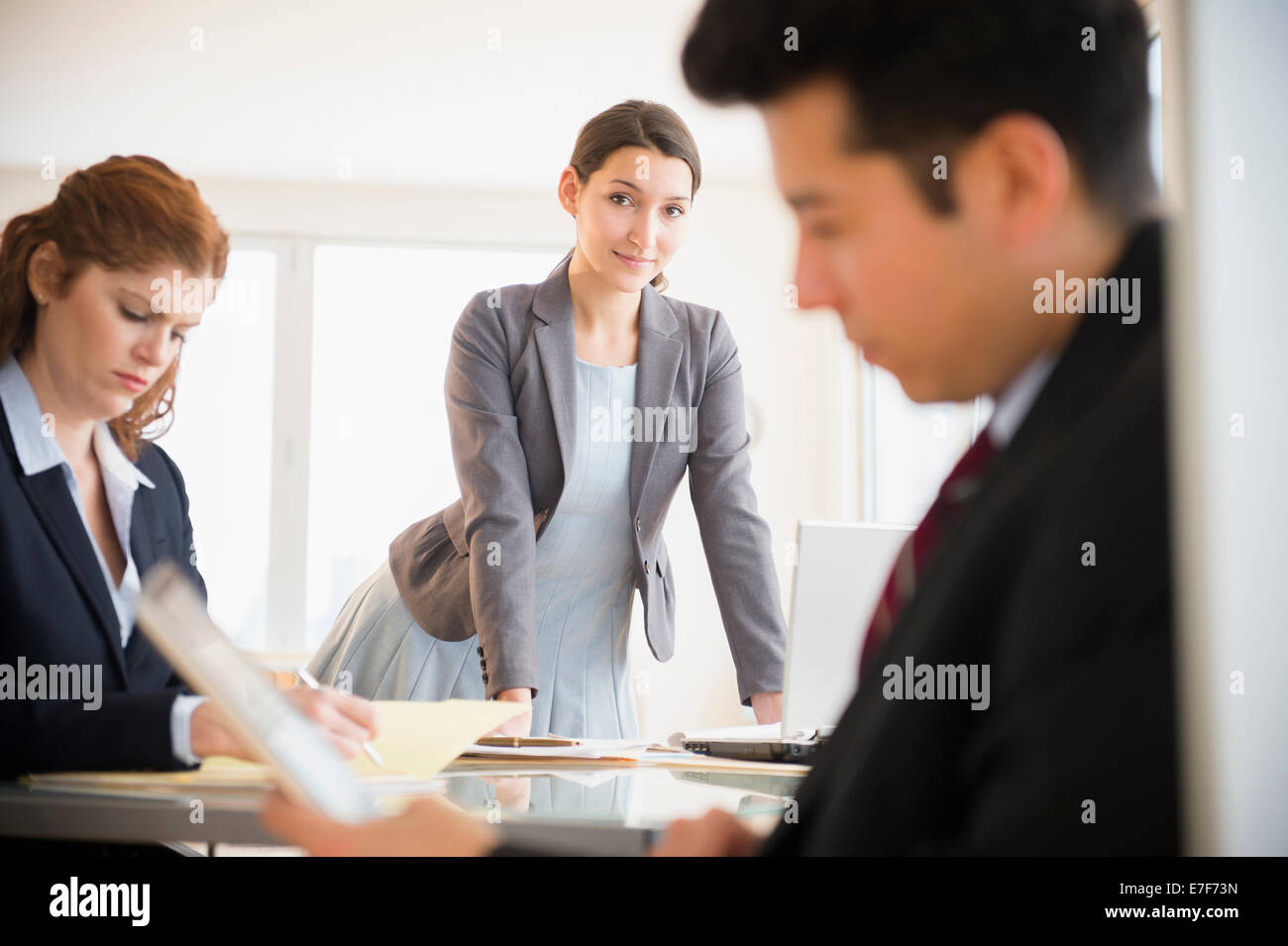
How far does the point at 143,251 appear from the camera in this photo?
4.99ft

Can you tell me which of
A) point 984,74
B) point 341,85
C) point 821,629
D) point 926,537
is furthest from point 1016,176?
point 341,85

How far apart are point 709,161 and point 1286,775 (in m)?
6.02

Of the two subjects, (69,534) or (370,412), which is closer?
(69,534)

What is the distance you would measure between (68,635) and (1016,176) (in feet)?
3.99

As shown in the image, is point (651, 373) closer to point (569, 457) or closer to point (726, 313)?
point (569, 457)

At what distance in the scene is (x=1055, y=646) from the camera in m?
0.45

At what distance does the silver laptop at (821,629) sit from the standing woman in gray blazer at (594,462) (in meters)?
0.47

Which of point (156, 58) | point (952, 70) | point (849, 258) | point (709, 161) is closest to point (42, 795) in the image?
point (849, 258)

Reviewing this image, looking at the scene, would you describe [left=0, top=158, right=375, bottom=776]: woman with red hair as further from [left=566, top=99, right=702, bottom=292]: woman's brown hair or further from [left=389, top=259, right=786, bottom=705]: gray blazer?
[left=566, top=99, right=702, bottom=292]: woman's brown hair

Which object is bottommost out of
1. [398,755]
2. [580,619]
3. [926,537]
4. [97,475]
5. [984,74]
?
[398,755]

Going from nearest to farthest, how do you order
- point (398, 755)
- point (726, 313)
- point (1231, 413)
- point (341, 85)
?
point (1231, 413) → point (398, 755) → point (341, 85) → point (726, 313)

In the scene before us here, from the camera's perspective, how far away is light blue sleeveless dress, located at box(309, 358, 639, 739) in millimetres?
2230

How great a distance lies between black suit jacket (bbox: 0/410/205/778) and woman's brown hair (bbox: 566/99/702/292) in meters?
1.06

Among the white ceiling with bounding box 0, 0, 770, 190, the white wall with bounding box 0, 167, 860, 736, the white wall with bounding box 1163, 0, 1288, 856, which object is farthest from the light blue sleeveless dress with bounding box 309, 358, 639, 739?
the white wall with bounding box 0, 167, 860, 736
